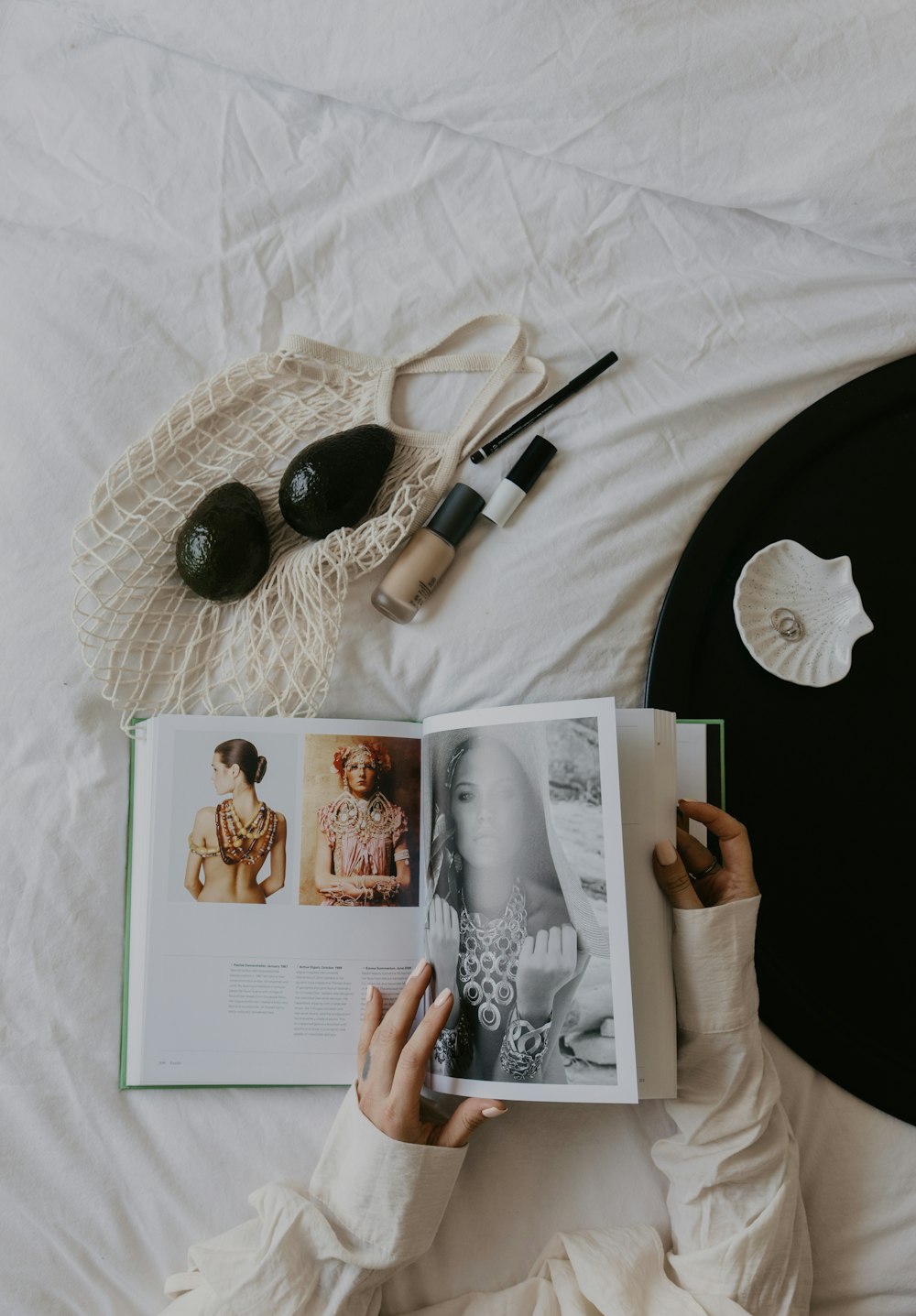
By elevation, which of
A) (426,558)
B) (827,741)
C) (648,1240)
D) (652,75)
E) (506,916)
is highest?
(652,75)

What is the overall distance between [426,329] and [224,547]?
25 centimetres

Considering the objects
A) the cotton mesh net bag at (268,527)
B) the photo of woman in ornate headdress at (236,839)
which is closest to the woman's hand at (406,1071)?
the photo of woman in ornate headdress at (236,839)

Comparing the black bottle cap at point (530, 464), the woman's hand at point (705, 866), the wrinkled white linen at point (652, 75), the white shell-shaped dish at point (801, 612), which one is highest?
the wrinkled white linen at point (652, 75)

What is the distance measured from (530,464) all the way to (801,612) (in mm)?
233

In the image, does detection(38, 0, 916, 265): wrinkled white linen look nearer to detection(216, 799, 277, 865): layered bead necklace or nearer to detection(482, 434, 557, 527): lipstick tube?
detection(482, 434, 557, 527): lipstick tube

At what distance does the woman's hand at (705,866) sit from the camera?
0.67 m

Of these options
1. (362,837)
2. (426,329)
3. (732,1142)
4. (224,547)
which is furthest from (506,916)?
(426,329)

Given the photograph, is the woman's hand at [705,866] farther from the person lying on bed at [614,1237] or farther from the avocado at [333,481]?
the avocado at [333,481]

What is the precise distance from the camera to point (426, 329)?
788mm

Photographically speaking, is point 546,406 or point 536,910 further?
point 546,406

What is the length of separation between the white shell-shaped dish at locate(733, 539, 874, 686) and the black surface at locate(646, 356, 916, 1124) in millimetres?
13

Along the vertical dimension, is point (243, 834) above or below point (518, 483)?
below

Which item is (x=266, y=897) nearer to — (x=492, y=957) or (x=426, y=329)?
(x=492, y=957)

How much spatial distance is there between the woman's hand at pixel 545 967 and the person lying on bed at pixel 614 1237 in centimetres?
6
